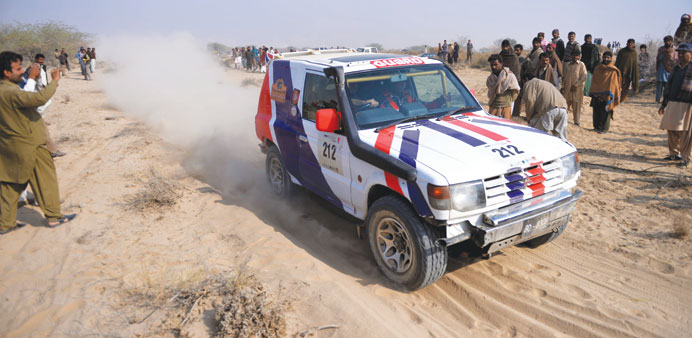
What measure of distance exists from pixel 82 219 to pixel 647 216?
739 centimetres

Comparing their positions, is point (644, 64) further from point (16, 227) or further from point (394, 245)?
point (16, 227)

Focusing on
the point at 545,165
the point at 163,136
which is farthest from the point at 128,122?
the point at 545,165

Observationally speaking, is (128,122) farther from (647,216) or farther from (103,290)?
(647,216)

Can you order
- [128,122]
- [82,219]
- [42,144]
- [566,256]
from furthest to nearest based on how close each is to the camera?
[128,122]
[82,219]
[42,144]
[566,256]

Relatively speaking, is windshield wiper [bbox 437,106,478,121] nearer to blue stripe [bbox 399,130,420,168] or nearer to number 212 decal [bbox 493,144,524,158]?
blue stripe [bbox 399,130,420,168]

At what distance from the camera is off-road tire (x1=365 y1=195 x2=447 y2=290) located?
12.3 ft

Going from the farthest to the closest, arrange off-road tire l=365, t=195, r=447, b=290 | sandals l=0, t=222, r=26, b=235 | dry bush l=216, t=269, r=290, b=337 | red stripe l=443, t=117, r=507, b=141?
sandals l=0, t=222, r=26, b=235
red stripe l=443, t=117, r=507, b=141
off-road tire l=365, t=195, r=447, b=290
dry bush l=216, t=269, r=290, b=337

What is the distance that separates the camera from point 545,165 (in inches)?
156

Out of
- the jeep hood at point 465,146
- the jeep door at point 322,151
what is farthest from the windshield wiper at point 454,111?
the jeep door at point 322,151

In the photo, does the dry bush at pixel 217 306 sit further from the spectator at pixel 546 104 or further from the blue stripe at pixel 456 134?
the spectator at pixel 546 104

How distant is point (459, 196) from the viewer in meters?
3.57

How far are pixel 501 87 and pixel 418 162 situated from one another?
15.6 ft

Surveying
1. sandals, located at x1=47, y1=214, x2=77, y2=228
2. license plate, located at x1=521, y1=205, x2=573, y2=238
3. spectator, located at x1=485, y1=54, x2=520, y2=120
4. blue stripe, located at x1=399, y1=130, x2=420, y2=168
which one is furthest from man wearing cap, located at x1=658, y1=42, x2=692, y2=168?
sandals, located at x1=47, y1=214, x2=77, y2=228

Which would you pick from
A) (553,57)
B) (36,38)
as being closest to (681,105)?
(553,57)
